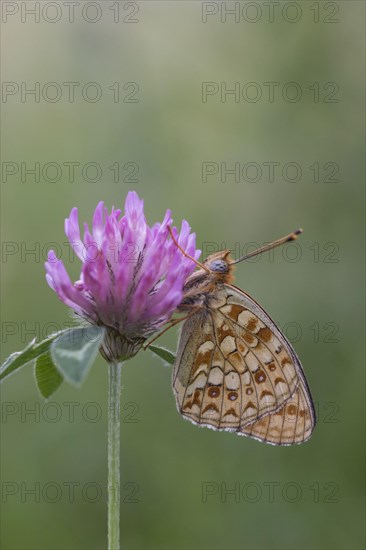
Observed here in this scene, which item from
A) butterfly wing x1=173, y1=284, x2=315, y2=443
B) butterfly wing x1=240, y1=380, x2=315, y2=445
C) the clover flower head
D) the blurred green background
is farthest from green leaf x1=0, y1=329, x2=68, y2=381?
the blurred green background

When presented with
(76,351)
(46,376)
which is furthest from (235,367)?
(76,351)

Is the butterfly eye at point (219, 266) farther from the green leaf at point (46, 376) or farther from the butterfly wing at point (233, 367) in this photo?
the green leaf at point (46, 376)

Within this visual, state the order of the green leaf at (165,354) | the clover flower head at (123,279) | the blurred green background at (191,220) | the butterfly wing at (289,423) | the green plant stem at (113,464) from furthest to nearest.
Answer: the blurred green background at (191,220) → the butterfly wing at (289,423) → the green leaf at (165,354) → the clover flower head at (123,279) → the green plant stem at (113,464)

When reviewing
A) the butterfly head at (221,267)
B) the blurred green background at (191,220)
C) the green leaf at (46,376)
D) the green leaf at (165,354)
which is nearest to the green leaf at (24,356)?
the green leaf at (46,376)

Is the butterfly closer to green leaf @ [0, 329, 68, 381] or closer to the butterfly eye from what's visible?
the butterfly eye

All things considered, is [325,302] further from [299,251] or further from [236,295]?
[236,295]

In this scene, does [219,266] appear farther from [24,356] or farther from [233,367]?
[24,356]
